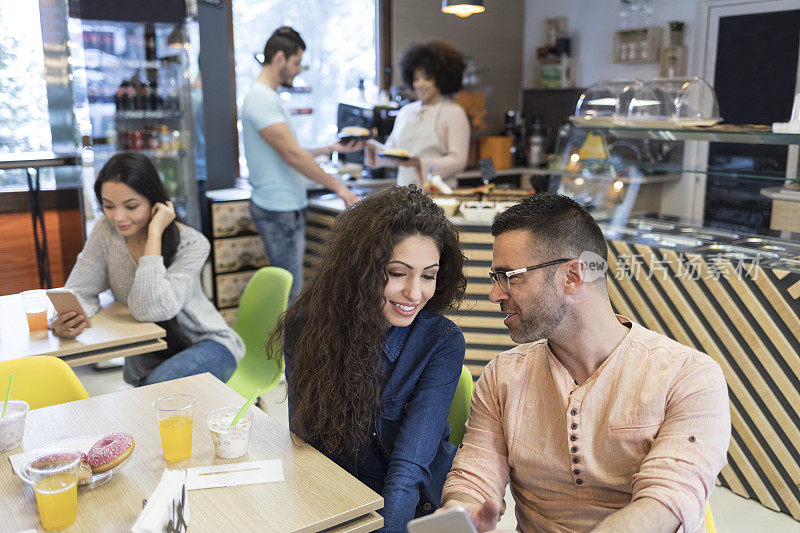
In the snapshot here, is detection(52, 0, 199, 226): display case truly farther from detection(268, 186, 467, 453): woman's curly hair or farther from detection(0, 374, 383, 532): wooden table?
detection(268, 186, 467, 453): woman's curly hair

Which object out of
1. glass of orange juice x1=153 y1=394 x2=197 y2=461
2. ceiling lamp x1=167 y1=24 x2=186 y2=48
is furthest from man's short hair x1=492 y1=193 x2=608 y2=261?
ceiling lamp x1=167 y1=24 x2=186 y2=48

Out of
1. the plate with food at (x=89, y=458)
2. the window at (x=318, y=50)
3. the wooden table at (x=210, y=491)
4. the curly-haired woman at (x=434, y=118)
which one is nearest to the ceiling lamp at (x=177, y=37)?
the window at (x=318, y=50)

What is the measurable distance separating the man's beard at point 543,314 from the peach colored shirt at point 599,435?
Answer: 110mm

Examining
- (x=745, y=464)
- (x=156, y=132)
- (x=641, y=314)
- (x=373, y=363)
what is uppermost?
(x=156, y=132)

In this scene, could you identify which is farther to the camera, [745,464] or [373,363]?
[745,464]

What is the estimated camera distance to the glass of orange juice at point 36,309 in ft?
8.29

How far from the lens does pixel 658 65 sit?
6387mm

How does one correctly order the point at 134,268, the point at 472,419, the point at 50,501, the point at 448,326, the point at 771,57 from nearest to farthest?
the point at 50,501 → the point at 472,419 → the point at 448,326 → the point at 134,268 → the point at 771,57

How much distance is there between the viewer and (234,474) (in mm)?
1599

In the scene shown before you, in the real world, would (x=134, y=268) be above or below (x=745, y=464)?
above

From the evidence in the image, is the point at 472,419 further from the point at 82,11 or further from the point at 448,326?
the point at 82,11

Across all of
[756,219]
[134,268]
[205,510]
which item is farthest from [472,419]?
[756,219]

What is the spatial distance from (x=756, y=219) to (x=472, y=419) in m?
1.96

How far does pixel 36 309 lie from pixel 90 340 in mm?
243
